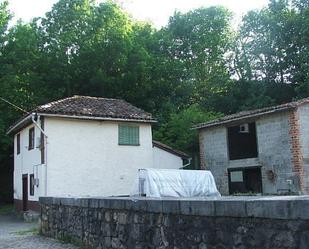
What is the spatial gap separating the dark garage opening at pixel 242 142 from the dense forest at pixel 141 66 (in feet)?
13.1

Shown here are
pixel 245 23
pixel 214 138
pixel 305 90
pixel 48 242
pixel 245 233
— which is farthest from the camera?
pixel 245 23

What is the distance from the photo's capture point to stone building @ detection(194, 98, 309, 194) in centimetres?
1942

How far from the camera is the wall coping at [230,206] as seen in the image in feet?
14.4

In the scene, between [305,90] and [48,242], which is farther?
[305,90]

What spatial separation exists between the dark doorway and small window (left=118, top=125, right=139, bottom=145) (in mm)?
4995

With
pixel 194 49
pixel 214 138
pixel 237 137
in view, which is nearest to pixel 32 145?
pixel 214 138

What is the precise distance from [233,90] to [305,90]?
6.88 meters

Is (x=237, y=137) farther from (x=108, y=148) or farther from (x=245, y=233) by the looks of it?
(x=245, y=233)

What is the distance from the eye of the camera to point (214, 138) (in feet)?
79.2

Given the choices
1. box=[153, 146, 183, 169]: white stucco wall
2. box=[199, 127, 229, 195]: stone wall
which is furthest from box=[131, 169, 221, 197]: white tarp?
box=[153, 146, 183, 169]: white stucco wall

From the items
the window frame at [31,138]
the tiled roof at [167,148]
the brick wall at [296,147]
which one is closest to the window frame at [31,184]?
the window frame at [31,138]

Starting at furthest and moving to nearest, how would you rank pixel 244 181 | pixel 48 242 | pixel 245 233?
pixel 244 181, pixel 48 242, pixel 245 233

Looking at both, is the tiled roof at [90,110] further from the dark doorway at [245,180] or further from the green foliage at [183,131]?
the green foliage at [183,131]

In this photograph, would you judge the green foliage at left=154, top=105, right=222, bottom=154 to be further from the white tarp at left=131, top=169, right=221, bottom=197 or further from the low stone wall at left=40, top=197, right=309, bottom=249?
the low stone wall at left=40, top=197, right=309, bottom=249
